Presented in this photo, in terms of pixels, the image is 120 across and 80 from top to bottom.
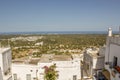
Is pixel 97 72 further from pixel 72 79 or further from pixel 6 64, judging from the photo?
pixel 6 64

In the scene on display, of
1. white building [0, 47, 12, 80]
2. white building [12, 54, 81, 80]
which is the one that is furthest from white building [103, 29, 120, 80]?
white building [0, 47, 12, 80]

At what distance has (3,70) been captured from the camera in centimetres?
2091

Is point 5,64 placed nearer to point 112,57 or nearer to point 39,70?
point 39,70

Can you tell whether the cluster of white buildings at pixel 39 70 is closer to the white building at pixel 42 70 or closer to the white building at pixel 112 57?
the white building at pixel 42 70

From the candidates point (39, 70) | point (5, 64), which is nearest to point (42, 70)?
point (39, 70)

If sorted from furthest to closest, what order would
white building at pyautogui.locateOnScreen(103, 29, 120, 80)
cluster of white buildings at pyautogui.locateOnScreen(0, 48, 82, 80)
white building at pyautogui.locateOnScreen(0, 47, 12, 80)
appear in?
cluster of white buildings at pyautogui.locateOnScreen(0, 48, 82, 80) → white building at pyautogui.locateOnScreen(0, 47, 12, 80) → white building at pyautogui.locateOnScreen(103, 29, 120, 80)

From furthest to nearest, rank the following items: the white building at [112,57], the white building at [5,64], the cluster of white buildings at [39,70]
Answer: the cluster of white buildings at [39,70] → the white building at [5,64] → the white building at [112,57]

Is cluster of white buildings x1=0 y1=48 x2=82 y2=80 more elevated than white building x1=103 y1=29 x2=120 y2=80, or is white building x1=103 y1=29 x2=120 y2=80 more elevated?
white building x1=103 y1=29 x2=120 y2=80

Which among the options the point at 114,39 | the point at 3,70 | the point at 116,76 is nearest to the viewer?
the point at 116,76

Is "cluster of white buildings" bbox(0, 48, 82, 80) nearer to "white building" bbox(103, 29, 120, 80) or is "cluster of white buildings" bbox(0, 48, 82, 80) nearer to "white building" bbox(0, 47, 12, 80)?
A: "white building" bbox(0, 47, 12, 80)

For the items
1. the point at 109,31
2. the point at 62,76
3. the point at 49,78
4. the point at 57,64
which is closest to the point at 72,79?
the point at 62,76

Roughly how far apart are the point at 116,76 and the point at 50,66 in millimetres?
9435

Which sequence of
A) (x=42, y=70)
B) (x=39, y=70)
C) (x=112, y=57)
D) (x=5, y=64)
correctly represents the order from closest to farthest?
(x=112, y=57) → (x=5, y=64) → (x=42, y=70) → (x=39, y=70)

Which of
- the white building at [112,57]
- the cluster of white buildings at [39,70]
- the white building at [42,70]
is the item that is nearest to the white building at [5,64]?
the cluster of white buildings at [39,70]
